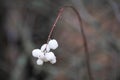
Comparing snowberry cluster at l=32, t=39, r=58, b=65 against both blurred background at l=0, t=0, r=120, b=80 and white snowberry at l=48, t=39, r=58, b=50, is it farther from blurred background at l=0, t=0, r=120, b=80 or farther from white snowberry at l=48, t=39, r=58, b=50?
blurred background at l=0, t=0, r=120, b=80

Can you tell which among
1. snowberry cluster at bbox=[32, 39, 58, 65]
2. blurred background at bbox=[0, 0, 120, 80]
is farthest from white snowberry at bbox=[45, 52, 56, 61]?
blurred background at bbox=[0, 0, 120, 80]

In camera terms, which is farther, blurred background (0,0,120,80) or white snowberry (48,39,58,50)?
blurred background (0,0,120,80)

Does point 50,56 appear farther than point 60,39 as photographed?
No

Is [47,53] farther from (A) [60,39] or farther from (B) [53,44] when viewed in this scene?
(A) [60,39]

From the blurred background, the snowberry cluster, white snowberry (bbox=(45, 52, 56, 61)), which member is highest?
the blurred background

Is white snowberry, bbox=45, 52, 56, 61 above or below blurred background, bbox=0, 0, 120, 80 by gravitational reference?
below

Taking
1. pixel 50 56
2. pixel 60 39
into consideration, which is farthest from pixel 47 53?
pixel 60 39

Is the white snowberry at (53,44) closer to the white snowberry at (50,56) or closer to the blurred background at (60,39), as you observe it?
the white snowberry at (50,56)

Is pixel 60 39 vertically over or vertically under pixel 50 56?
over

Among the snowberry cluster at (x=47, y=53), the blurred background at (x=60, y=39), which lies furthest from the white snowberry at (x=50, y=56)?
the blurred background at (x=60, y=39)
